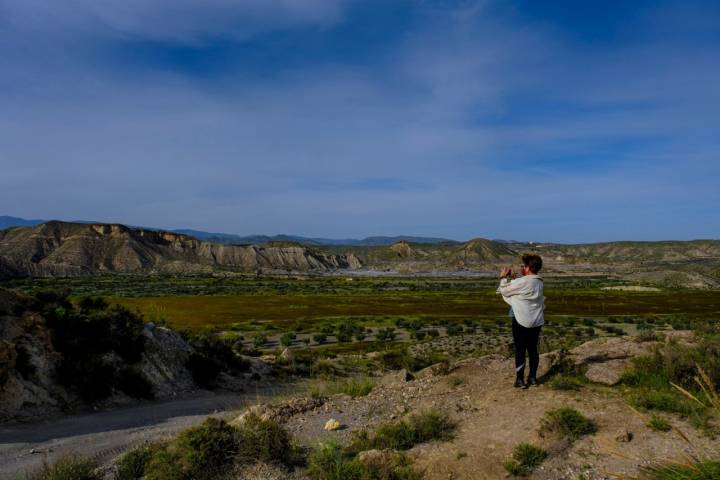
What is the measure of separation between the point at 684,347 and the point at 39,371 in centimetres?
1610

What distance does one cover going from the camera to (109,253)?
154m

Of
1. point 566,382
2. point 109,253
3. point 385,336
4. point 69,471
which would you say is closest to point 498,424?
point 566,382

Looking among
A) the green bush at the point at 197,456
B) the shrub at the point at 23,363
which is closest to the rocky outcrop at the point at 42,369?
the shrub at the point at 23,363

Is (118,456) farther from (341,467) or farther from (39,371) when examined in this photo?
(39,371)

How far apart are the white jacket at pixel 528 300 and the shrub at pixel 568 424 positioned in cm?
157

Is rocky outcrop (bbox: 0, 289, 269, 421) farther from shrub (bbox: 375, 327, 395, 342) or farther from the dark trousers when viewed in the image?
shrub (bbox: 375, 327, 395, 342)

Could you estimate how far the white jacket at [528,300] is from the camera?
8.25 meters

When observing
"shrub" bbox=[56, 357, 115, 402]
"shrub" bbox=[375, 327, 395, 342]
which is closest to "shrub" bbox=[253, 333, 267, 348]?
"shrub" bbox=[375, 327, 395, 342]

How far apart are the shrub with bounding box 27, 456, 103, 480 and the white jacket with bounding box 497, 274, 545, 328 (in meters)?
7.51

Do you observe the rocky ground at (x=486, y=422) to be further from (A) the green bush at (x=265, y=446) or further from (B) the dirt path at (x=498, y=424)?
(A) the green bush at (x=265, y=446)

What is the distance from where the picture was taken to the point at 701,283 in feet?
364

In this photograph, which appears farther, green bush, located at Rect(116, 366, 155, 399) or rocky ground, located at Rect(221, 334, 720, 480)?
green bush, located at Rect(116, 366, 155, 399)

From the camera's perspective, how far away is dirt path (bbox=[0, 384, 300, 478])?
9.43m

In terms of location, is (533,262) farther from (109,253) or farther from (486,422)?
(109,253)
